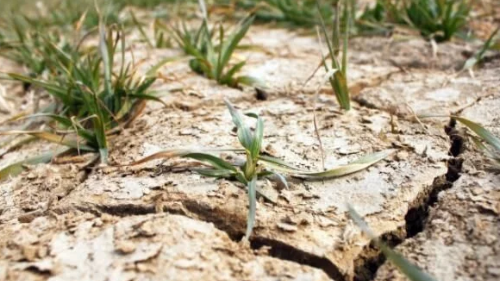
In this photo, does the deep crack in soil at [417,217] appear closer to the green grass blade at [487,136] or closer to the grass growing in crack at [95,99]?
the green grass blade at [487,136]

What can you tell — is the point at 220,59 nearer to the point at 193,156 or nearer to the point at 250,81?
the point at 250,81

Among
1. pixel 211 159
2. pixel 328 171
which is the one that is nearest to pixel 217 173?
pixel 211 159

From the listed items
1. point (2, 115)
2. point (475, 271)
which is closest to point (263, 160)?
point (475, 271)

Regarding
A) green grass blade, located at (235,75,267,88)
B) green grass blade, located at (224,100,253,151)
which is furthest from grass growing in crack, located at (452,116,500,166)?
green grass blade, located at (235,75,267,88)

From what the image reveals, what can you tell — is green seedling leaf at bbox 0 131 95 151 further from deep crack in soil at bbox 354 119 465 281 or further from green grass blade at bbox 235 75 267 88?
deep crack in soil at bbox 354 119 465 281

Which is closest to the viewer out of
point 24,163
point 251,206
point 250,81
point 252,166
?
point 251,206
